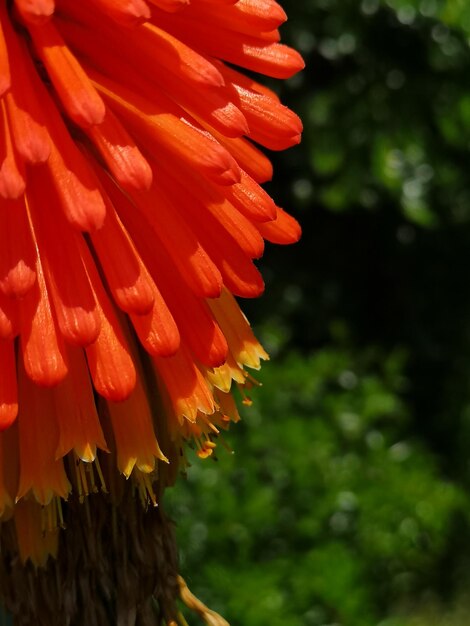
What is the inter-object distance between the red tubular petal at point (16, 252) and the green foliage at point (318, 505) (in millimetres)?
1741

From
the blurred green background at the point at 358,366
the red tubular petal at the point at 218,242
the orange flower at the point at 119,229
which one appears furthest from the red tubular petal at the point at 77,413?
the blurred green background at the point at 358,366

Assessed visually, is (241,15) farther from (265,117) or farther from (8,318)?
(8,318)

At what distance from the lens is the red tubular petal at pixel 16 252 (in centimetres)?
129

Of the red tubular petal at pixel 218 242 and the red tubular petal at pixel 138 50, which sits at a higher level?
the red tubular petal at pixel 138 50

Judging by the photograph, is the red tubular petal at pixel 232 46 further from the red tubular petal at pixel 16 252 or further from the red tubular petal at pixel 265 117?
the red tubular petal at pixel 16 252

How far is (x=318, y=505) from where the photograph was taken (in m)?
3.46

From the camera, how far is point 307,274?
4531 millimetres

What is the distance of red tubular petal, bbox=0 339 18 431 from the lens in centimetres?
133

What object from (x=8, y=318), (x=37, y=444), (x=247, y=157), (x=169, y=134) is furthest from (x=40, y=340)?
(x=247, y=157)

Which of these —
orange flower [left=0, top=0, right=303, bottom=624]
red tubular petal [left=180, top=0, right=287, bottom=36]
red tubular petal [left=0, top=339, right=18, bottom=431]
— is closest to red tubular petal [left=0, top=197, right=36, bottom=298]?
orange flower [left=0, top=0, right=303, bottom=624]

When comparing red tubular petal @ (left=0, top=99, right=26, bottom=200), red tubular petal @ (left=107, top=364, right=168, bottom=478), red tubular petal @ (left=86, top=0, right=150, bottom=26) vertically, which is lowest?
red tubular petal @ (left=107, top=364, right=168, bottom=478)

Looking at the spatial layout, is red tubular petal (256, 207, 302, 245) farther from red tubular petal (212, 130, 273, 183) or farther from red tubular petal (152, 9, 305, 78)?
red tubular petal (152, 9, 305, 78)

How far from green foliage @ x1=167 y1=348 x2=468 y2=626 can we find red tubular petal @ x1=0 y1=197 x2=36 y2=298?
174cm

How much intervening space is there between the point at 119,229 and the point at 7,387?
220 millimetres
